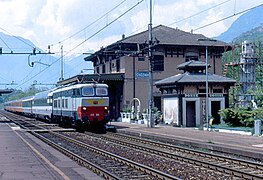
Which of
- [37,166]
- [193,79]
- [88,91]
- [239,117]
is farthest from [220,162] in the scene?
[193,79]

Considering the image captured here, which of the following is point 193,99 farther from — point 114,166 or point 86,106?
point 114,166

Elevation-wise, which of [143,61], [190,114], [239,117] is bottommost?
[239,117]

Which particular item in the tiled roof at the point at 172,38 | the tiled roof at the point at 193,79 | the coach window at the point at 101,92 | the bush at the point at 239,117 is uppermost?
the tiled roof at the point at 172,38

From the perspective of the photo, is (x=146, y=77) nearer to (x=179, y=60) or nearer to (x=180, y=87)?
(x=179, y=60)

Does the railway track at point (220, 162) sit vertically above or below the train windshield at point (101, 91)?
below

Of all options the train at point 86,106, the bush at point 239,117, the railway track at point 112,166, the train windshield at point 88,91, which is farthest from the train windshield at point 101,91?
the railway track at point 112,166

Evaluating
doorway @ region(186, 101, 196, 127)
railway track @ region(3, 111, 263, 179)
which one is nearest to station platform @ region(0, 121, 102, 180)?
railway track @ region(3, 111, 263, 179)

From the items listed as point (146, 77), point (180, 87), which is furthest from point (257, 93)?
point (146, 77)

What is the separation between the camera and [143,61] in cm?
5753

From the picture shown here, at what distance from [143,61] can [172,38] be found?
451cm

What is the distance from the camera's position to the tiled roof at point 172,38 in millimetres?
57906

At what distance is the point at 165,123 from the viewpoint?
145 ft

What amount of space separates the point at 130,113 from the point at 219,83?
44.3 feet

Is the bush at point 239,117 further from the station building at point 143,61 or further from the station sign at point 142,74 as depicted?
the station sign at point 142,74
